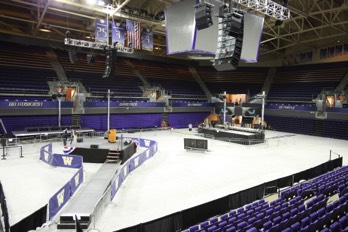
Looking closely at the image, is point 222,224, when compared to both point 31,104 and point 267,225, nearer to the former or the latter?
point 267,225

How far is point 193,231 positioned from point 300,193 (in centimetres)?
580

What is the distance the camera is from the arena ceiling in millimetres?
22109

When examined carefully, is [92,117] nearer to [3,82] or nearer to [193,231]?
[3,82]

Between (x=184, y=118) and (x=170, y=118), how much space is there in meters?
2.30

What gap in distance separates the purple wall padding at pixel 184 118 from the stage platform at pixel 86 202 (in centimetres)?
2165

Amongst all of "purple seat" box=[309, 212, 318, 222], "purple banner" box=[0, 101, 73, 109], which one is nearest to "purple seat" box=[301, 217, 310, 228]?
"purple seat" box=[309, 212, 318, 222]

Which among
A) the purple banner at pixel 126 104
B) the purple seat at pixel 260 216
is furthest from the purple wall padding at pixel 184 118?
the purple seat at pixel 260 216

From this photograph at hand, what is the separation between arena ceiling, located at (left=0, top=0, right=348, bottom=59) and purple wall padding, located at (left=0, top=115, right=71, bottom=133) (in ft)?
29.3

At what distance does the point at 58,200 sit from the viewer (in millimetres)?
9703

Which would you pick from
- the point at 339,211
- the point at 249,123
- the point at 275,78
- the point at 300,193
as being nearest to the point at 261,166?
the point at 300,193

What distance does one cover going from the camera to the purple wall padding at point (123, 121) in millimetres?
29391

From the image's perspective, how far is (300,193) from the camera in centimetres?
1059

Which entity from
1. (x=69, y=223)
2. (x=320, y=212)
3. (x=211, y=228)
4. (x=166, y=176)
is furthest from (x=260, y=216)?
(x=166, y=176)

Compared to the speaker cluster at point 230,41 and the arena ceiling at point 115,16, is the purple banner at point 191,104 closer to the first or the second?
the arena ceiling at point 115,16
